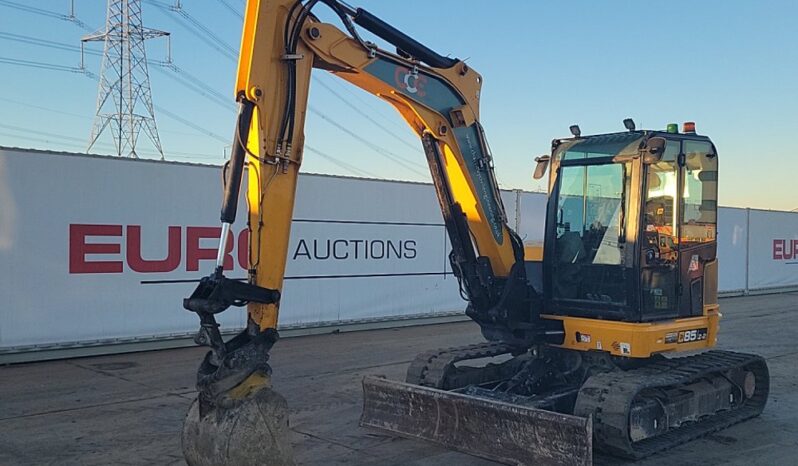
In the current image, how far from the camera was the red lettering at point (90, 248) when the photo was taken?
37.0 feet

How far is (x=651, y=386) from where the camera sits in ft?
21.4

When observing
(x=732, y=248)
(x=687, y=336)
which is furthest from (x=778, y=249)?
(x=687, y=336)

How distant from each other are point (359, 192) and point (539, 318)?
784 centimetres

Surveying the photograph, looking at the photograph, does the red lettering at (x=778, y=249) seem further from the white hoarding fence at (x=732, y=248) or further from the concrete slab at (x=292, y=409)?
the concrete slab at (x=292, y=409)

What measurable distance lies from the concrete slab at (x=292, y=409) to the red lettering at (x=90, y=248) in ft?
4.45

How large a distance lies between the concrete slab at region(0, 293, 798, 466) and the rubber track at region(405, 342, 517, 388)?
716 millimetres

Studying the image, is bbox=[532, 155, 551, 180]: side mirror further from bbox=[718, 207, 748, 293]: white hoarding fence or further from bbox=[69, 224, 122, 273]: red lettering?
bbox=[718, 207, 748, 293]: white hoarding fence

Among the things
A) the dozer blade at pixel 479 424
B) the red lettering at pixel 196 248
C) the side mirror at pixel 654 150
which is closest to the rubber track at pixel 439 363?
the dozer blade at pixel 479 424

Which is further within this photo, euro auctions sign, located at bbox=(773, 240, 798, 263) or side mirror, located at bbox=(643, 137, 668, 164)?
euro auctions sign, located at bbox=(773, 240, 798, 263)

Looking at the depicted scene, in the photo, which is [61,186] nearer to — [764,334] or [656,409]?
[656,409]

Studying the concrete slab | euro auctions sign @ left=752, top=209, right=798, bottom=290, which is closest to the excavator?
the concrete slab

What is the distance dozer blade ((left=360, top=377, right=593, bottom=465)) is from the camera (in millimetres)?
5727

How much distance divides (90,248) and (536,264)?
7128 mm

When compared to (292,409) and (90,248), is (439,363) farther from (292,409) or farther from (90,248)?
(90,248)
